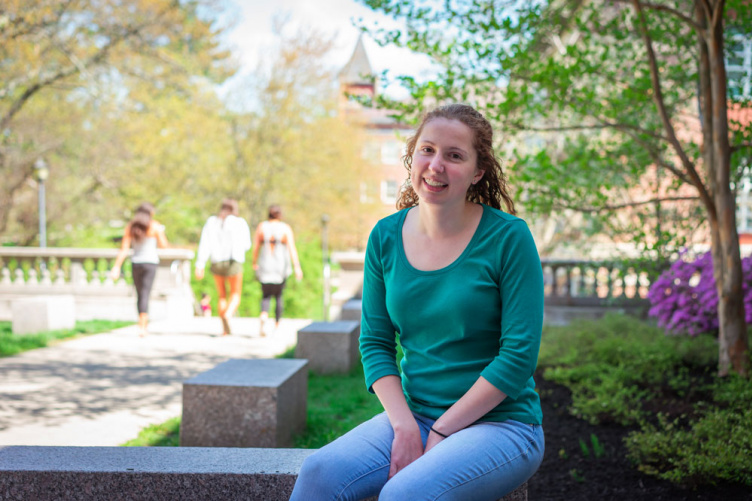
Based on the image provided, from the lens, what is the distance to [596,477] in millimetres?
4156

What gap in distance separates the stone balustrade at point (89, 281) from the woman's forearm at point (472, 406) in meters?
12.5

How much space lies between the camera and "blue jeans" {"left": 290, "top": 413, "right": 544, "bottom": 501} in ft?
6.61

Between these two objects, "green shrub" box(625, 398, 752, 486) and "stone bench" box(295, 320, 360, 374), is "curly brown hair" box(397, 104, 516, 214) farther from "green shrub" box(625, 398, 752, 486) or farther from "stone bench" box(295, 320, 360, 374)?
"stone bench" box(295, 320, 360, 374)

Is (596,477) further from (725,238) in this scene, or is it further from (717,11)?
(717,11)

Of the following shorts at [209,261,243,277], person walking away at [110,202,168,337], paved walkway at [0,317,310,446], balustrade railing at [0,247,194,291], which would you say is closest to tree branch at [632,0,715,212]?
paved walkway at [0,317,310,446]

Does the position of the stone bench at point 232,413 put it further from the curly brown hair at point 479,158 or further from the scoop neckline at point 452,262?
the scoop neckline at point 452,262

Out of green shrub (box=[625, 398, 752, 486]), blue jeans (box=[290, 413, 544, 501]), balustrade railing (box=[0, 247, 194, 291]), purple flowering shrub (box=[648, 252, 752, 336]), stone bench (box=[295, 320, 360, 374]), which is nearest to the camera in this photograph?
blue jeans (box=[290, 413, 544, 501])

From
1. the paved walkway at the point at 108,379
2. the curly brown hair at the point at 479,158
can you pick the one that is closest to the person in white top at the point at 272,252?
the paved walkway at the point at 108,379


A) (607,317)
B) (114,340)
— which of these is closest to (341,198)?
(114,340)

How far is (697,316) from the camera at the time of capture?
23.9 ft

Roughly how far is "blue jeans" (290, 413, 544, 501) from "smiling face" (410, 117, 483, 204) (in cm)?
83

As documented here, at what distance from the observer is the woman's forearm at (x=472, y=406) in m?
2.18

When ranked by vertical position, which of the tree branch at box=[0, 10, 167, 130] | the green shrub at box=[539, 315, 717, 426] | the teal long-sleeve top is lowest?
the green shrub at box=[539, 315, 717, 426]

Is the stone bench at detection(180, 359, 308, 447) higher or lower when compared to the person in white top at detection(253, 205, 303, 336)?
lower
